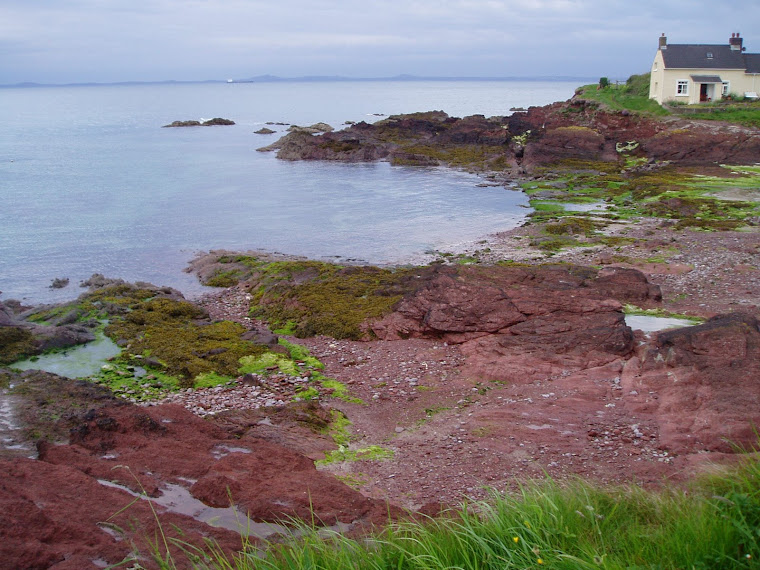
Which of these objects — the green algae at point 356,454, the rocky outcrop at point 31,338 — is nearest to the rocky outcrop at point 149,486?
the green algae at point 356,454

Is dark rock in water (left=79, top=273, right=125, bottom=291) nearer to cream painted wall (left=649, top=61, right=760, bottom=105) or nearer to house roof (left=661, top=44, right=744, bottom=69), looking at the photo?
cream painted wall (left=649, top=61, right=760, bottom=105)

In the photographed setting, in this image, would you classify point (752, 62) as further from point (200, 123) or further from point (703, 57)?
point (200, 123)

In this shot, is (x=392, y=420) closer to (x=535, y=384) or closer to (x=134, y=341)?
(x=535, y=384)

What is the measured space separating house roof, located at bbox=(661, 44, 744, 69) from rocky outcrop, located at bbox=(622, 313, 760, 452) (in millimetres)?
49605

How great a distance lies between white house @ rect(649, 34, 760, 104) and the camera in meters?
54.0

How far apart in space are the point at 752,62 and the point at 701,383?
55022 millimetres

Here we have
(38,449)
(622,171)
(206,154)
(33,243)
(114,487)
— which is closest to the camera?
(114,487)

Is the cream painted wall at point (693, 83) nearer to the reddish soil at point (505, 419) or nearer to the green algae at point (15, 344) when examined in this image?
the reddish soil at point (505, 419)

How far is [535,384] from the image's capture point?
12508 millimetres

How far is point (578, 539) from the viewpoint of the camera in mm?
4367

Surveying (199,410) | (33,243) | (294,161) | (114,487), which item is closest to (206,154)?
(294,161)

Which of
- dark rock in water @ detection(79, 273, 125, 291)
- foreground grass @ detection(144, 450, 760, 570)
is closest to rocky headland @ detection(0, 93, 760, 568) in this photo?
dark rock in water @ detection(79, 273, 125, 291)

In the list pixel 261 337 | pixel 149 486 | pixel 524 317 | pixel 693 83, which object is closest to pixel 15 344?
pixel 261 337

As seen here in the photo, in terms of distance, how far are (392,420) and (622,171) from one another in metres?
37.7
